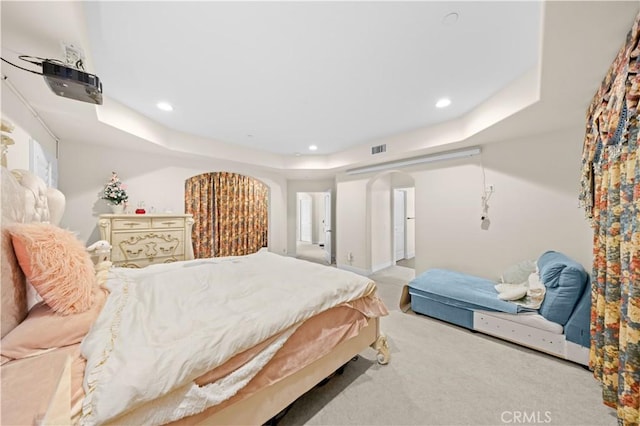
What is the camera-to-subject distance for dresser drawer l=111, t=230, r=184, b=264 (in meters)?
3.10

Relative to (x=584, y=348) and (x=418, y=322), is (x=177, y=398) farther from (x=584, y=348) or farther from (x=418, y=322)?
(x=584, y=348)

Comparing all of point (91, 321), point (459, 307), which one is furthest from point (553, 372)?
point (91, 321)

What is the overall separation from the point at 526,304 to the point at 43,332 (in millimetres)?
3579

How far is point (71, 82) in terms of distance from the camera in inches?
53.0

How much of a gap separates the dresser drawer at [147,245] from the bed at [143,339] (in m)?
1.63

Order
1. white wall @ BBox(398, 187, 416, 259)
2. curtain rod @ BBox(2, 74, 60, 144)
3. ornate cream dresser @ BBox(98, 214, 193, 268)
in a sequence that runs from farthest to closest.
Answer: white wall @ BBox(398, 187, 416, 259) < ornate cream dresser @ BBox(98, 214, 193, 268) < curtain rod @ BBox(2, 74, 60, 144)

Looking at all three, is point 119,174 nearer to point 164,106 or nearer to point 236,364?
point 164,106

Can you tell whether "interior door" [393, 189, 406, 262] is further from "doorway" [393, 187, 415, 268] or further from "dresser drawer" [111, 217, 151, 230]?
"dresser drawer" [111, 217, 151, 230]

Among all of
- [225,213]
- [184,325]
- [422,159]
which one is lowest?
[184,325]

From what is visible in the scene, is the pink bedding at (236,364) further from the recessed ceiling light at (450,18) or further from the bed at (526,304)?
the recessed ceiling light at (450,18)

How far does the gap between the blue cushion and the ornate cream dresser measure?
4.69 m

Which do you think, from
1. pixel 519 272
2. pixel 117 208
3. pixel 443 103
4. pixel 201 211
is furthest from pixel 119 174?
pixel 519 272

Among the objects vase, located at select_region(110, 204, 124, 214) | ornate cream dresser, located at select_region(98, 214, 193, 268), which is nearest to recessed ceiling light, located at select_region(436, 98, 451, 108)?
ornate cream dresser, located at select_region(98, 214, 193, 268)

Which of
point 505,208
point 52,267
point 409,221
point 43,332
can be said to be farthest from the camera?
point 409,221
